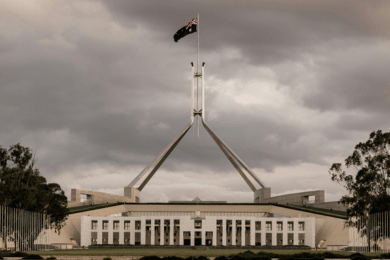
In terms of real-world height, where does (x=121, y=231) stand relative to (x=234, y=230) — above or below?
below

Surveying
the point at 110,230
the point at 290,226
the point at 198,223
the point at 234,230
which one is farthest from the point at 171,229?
the point at 290,226

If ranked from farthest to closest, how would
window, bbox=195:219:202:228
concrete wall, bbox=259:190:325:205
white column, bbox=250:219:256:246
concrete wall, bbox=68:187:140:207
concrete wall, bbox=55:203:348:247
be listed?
1. concrete wall, bbox=259:190:325:205
2. concrete wall, bbox=68:187:140:207
3. window, bbox=195:219:202:228
4. white column, bbox=250:219:256:246
5. concrete wall, bbox=55:203:348:247

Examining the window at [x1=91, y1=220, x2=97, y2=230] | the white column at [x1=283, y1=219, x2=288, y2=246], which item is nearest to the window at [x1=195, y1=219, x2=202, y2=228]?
the white column at [x1=283, y1=219, x2=288, y2=246]

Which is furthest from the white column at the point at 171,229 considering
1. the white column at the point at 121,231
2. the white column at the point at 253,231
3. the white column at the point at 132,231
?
the white column at the point at 253,231

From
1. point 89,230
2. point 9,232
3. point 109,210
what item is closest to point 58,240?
point 89,230

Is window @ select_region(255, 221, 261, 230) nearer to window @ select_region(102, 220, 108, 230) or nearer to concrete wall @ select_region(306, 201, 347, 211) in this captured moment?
concrete wall @ select_region(306, 201, 347, 211)

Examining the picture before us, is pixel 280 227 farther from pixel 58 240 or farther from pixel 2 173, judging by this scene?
pixel 2 173

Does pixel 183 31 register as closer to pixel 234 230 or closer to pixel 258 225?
pixel 234 230
